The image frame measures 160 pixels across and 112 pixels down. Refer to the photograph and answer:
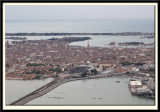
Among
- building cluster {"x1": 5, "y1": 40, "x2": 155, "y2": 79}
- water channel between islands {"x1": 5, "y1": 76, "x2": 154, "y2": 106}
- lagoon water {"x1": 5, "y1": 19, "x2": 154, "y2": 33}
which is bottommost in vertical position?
water channel between islands {"x1": 5, "y1": 76, "x2": 154, "y2": 106}

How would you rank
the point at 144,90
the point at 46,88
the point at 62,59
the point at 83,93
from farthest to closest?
1. the point at 62,59
2. the point at 46,88
3. the point at 83,93
4. the point at 144,90

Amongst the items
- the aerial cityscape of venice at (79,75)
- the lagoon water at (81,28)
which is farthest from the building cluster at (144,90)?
the lagoon water at (81,28)

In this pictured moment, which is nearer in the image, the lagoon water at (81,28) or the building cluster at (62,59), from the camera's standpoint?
the building cluster at (62,59)

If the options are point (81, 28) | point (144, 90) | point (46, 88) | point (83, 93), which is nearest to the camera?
point (144, 90)

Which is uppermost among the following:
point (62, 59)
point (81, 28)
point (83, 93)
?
point (81, 28)

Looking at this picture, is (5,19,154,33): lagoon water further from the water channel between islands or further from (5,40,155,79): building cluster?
the water channel between islands

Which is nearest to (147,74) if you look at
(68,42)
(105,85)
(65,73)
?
(105,85)

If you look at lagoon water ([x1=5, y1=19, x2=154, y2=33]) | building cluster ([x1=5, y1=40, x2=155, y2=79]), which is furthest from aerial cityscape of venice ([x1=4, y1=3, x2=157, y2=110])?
lagoon water ([x1=5, y1=19, x2=154, y2=33])

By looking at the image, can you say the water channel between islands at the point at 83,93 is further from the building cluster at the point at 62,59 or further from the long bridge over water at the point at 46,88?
the building cluster at the point at 62,59

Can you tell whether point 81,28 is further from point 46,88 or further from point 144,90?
point 144,90

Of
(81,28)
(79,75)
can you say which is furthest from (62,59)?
(81,28)
